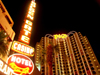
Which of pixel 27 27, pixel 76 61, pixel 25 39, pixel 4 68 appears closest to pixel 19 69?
pixel 4 68

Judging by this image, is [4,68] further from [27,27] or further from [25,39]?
[27,27]

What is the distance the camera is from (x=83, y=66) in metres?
66.1

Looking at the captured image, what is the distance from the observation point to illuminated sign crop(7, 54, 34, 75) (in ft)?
33.0

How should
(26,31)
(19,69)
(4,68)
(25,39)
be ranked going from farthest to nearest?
1. (26,31)
2. (25,39)
3. (19,69)
4. (4,68)

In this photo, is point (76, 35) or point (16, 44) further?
point (76, 35)

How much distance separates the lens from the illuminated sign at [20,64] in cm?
1007

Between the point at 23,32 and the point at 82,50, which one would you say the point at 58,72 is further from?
the point at 23,32

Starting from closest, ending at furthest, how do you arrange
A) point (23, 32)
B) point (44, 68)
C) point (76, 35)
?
point (23, 32)
point (44, 68)
point (76, 35)

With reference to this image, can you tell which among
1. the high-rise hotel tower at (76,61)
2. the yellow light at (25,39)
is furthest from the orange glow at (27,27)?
the high-rise hotel tower at (76,61)

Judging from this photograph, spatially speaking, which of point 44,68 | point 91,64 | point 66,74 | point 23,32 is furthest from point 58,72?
point 23,32

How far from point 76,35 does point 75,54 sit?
62.6ft

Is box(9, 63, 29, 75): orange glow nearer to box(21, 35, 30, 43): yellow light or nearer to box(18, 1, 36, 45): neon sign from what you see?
box(18, 1, 36, 45): neon sign

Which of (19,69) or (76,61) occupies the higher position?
(76,61)

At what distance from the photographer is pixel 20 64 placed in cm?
1078
